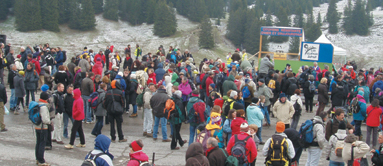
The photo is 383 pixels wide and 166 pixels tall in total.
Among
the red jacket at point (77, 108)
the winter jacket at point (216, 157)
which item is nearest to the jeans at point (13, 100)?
the red jacket at point (77, 108)

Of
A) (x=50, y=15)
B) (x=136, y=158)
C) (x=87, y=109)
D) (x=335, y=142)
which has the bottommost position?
(x=87, y=109)

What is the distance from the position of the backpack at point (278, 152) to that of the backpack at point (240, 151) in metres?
0.51

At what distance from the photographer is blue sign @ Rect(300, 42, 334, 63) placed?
20656 millimetres

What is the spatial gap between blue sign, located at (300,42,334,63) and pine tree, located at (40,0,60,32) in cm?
2659

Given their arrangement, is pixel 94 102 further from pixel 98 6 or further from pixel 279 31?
pixel 98 6

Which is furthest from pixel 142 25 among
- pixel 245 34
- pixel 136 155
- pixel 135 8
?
pixel 136 155

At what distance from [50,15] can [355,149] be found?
116 ft

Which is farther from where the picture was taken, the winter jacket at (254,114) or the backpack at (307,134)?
the winter jacket at (254,114)

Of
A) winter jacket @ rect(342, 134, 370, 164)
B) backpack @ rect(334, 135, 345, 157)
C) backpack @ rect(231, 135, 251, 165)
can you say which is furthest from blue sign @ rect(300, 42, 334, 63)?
backpack @ rect(231, 135, 251, 165)

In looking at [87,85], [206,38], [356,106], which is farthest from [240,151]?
[206,38]

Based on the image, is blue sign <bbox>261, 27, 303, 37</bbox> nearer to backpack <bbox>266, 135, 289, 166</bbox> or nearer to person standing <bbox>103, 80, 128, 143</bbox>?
person standing <bbox>103, 80, 128, 143</bbox>

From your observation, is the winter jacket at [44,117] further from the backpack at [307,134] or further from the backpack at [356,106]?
the backpack at [356,106]

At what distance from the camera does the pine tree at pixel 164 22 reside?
3878 cm

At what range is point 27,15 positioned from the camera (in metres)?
34.4
